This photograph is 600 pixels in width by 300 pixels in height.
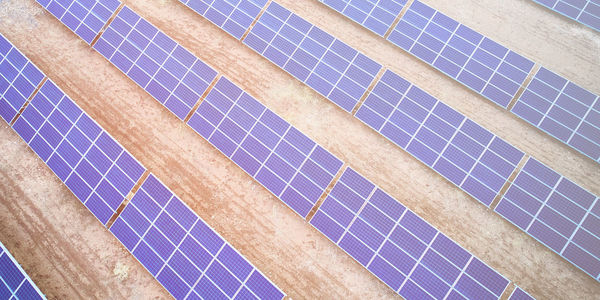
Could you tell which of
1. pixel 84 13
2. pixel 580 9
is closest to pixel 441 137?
pixel 580 9

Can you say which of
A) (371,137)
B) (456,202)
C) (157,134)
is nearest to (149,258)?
(157,134)

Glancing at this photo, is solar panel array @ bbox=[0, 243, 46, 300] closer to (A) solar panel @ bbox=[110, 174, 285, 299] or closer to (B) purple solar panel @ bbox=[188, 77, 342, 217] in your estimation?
(A) solar panel @ bbox=[110, 174, 285, 299]

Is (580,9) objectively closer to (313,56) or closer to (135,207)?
(313,56)

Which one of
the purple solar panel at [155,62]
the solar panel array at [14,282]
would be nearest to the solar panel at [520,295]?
the purple solar panel at [155,62]

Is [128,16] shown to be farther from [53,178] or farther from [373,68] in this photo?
[373,68]

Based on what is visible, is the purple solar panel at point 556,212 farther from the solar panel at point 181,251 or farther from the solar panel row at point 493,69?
the solar panel at point 181,251

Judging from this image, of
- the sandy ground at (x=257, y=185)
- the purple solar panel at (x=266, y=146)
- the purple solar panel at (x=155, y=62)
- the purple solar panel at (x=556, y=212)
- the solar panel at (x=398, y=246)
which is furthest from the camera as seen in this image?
the purple solar panel at (x=155, y=62)

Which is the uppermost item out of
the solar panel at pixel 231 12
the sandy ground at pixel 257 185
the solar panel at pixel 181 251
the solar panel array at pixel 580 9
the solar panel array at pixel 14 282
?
the solar panel array at pixel 580 9
